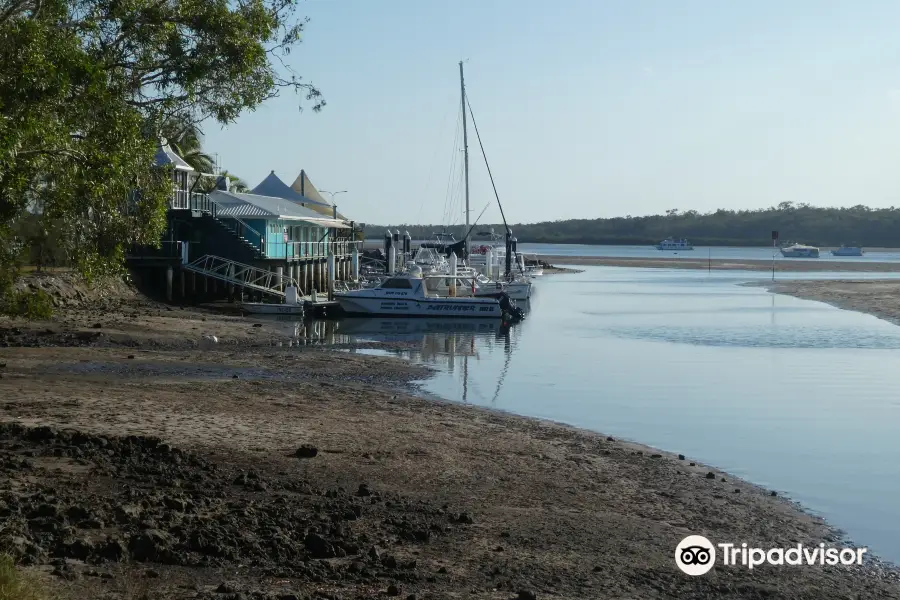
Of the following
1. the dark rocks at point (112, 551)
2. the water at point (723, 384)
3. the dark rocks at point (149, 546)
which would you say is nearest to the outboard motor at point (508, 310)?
the water at point (723, 384)

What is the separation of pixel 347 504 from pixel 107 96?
5817 millimetres

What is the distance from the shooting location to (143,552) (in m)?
9.85

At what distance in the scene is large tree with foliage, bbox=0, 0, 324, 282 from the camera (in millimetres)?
12539

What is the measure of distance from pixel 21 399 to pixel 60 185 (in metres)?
5.85

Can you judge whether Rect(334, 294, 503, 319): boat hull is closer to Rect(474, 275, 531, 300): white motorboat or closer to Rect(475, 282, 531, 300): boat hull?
Rect(474, 275, 531, 300): white motorboat

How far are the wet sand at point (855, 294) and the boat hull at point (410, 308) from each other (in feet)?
60.8

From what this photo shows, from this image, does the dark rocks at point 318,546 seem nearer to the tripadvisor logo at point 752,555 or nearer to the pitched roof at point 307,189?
the tripadvisor logo at point 752,555

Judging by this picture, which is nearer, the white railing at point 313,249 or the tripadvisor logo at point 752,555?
the tripadvisor logo at point 752,555

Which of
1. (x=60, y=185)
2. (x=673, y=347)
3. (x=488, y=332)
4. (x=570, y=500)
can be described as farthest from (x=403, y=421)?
(x=488, y=332)

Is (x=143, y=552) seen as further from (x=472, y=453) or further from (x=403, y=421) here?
(x=403, y=421)

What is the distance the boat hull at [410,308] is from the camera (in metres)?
50.1

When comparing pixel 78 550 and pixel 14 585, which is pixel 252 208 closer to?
pixel 78 550

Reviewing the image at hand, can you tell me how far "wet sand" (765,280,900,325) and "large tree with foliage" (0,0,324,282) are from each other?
137ft

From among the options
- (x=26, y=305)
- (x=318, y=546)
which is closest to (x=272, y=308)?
(x=26, y=305)
